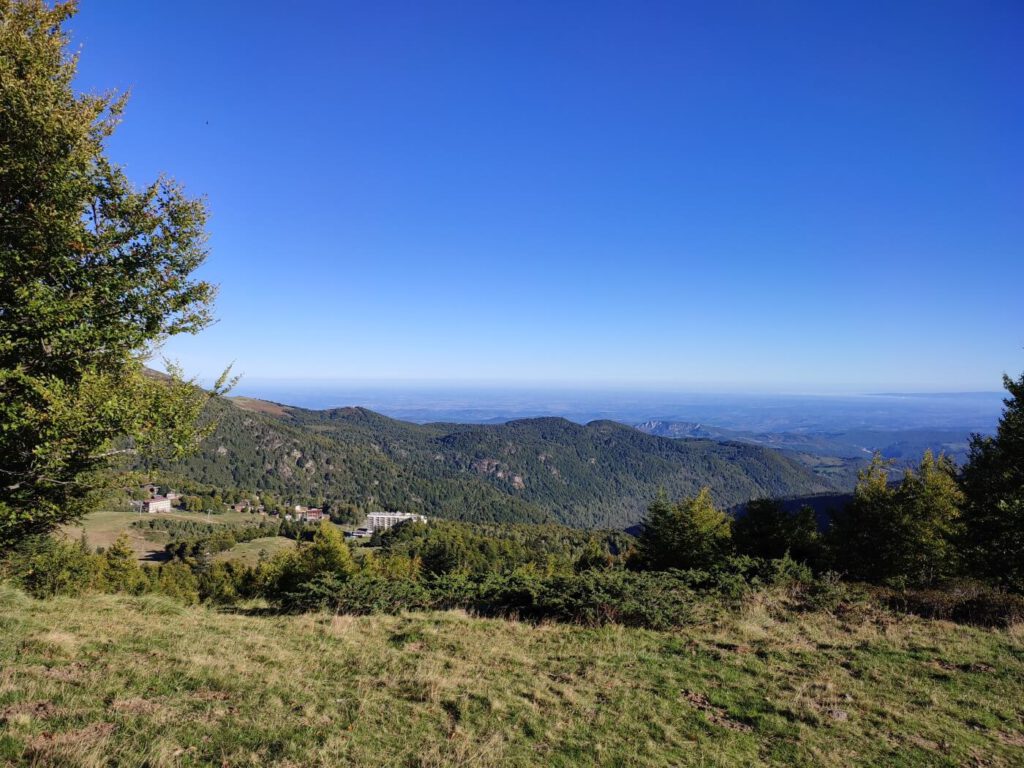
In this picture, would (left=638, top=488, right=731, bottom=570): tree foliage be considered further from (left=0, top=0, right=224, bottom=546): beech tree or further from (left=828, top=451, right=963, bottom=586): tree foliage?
(left=0, top=0, right=224, bottom=546): beech tree

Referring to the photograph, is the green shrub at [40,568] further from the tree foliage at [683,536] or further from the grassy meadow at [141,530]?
the grassy meadow at [141,530]

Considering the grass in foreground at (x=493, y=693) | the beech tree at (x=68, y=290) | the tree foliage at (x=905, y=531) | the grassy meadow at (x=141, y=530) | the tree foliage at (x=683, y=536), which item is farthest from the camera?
the grassy meadow at (x=141, y=530)

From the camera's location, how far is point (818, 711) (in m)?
7.86

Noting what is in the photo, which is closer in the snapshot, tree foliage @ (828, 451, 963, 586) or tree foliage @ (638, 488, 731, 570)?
tree foliage @ (828, 451, 963, 586)

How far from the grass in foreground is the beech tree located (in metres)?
3.60

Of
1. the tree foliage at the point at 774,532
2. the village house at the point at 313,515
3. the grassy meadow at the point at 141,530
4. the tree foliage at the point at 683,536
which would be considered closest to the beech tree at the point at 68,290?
the tree foliage at the point at 683,536

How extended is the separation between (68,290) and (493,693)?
11.1 m

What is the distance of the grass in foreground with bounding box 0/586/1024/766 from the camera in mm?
6023

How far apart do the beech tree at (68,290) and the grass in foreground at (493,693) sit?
3.60 m

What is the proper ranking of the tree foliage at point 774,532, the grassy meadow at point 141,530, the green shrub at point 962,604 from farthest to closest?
the grassy meadow at point 141,530
the tree foliage at point 774,532
the green shrub at point 962,604

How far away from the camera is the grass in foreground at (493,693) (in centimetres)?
602

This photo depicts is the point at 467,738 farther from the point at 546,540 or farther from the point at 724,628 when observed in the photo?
the point at 546,540

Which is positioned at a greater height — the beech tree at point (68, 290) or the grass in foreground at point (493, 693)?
the beech tree at point (68, 290)

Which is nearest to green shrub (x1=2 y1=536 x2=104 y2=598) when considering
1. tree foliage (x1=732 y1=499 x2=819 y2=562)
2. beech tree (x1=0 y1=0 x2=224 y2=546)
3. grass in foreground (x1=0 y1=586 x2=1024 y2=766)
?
grass in foreground (x1=0 y1=586 x2=1024 y2=766)
